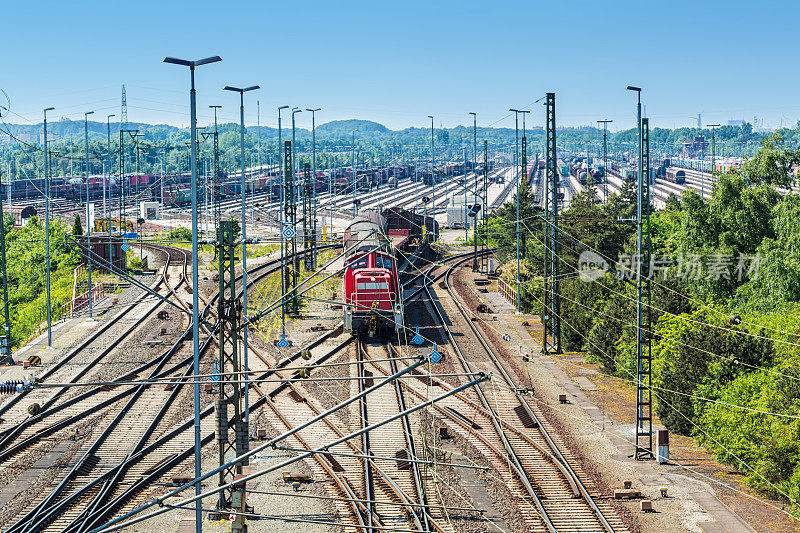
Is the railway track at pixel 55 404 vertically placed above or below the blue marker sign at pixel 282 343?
below

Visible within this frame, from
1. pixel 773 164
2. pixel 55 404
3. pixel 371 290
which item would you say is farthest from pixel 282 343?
pixel 773 164

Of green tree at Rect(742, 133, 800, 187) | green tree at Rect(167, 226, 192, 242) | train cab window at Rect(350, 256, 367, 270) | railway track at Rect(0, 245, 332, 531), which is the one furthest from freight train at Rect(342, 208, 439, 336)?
green tree at Rect(167, 226, 192, 242)

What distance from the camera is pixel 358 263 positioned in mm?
41906

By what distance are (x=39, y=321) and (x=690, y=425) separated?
36185mm

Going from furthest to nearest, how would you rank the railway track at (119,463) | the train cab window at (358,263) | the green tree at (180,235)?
the green tree at (180,235) < the train cab window at (358,263) < the railway track at (119,463)

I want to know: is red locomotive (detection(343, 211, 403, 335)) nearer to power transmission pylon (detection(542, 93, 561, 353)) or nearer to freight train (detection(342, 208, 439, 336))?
freight train (detection(342, 208, 439, 336))

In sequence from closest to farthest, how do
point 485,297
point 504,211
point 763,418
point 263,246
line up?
point 763,418 < point 485,297 < point 504,211 < point 263,246

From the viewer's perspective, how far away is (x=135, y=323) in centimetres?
4672

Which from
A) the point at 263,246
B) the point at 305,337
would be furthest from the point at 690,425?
the point at 263,246

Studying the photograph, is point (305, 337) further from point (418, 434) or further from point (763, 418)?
point (763, 418)

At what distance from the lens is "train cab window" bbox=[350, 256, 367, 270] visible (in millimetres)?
41469

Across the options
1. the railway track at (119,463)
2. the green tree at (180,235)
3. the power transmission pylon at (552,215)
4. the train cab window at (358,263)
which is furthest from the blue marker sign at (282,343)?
the green tree at (180,235)

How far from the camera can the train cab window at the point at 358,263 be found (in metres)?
41.5

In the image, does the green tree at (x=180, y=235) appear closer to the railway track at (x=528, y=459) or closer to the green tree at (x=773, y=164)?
the railway track at (x=528, y=459)
